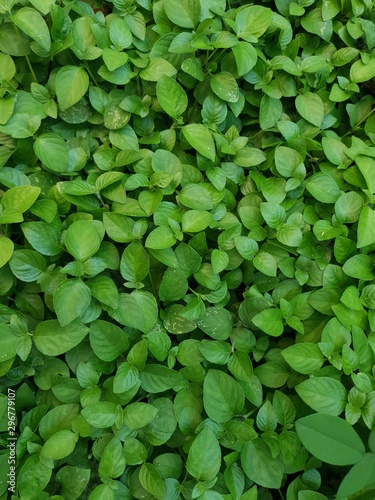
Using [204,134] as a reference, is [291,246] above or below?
below

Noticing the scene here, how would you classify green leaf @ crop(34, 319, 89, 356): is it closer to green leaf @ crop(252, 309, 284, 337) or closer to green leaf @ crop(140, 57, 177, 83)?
green leaf @ crop(252, 309, 284, 337)

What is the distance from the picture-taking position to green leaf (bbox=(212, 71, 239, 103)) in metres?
1.34

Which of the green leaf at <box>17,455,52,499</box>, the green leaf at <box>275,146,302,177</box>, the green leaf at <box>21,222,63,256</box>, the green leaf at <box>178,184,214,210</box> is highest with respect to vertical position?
the green leaf at <box>275,146,302,177</box>

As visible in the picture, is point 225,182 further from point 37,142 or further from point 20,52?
point 20,52

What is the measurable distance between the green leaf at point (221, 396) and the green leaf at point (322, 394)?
153 mm

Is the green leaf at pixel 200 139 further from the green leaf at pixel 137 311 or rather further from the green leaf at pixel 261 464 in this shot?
the green leaf at pixel 261 464

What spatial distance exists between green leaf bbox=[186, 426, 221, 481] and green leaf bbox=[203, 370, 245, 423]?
60 millimetres

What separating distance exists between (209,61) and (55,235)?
71cm

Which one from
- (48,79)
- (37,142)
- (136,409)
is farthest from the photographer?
(48,79)

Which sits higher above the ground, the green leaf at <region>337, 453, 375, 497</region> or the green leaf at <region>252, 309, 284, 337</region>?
the green leaf at <region>252, 309, 284, 337</region>

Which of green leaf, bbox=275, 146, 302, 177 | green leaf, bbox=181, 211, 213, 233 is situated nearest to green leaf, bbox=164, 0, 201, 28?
green leaf, bbox=275, 146, 302, 177

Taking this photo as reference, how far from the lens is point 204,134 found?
1.31 m

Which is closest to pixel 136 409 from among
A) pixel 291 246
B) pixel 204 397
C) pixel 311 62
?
pixel 204 397

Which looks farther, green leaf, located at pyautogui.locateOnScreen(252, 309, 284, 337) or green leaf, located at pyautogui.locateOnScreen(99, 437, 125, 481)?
green leaf, located at pyautogui.locateOnScreen(252, 309, 284, 337)
